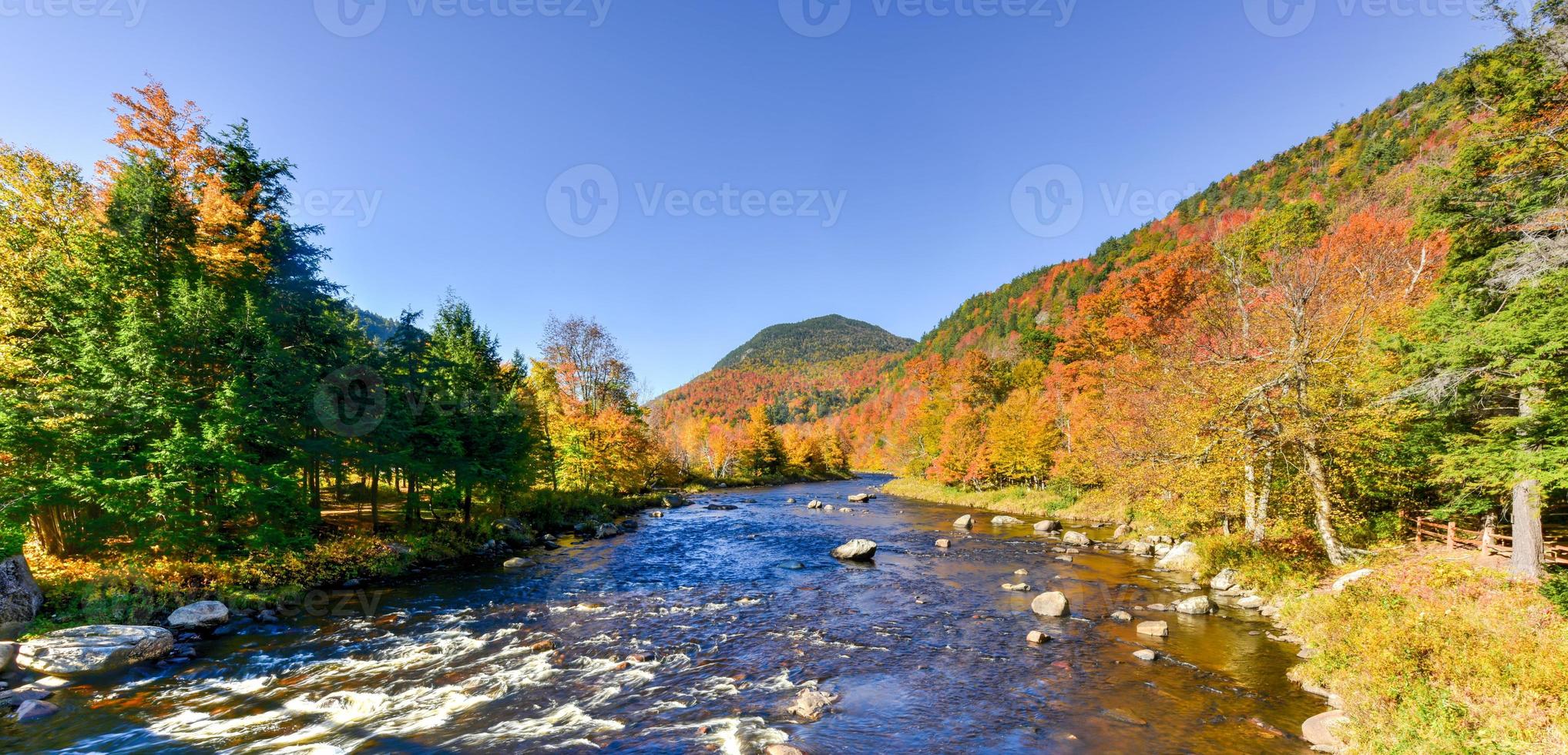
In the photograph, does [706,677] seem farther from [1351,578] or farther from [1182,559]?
[1182,559]

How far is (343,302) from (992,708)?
112ft

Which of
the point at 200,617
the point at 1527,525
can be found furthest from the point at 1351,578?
the point at 200,617

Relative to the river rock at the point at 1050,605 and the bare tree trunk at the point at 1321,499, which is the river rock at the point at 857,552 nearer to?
the river rock at the point at 1050,605

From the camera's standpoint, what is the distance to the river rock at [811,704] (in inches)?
457

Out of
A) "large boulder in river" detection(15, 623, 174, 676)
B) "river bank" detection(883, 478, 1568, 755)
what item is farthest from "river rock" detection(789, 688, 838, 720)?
"large boulder in river" detection(15, 623, 174, 676)

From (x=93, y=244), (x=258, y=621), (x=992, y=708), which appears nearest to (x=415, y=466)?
(x=258, y=621)

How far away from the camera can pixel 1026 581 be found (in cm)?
2253

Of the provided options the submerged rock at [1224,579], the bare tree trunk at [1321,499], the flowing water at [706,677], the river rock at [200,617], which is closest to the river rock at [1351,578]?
the bare tree trunk at [1321,499]

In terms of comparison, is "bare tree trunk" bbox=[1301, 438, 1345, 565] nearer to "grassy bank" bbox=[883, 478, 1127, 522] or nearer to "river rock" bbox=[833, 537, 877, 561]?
"river rock" bbox=[833, 537, 877, 561]

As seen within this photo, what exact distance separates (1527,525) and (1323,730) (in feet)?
35.6

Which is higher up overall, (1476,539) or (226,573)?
(226,573)

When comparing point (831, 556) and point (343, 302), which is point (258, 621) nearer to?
point (343, 302)

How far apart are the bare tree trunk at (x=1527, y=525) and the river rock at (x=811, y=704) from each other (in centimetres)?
1841

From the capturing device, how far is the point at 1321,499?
18828 millimetres
